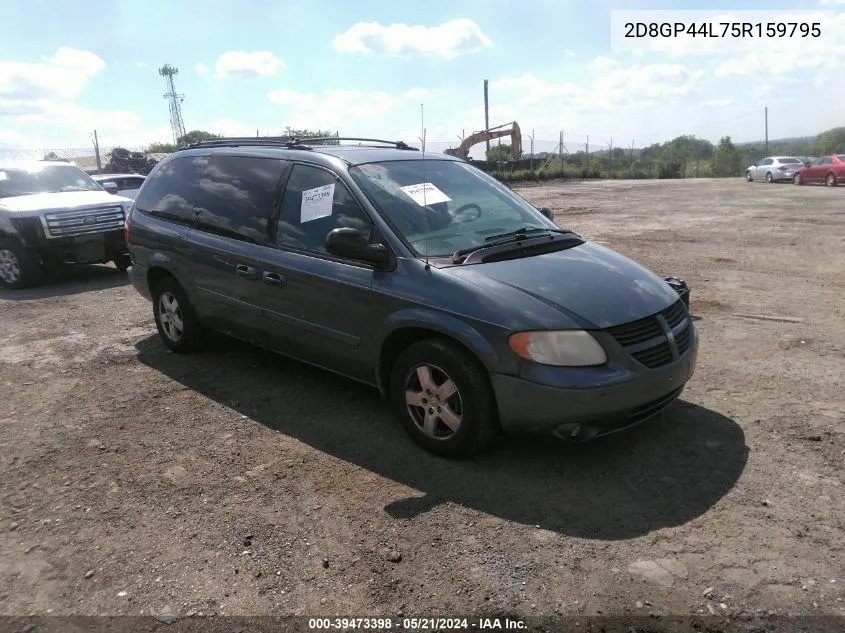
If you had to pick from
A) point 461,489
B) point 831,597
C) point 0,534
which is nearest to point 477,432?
point 461,489

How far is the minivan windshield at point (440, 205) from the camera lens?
13.1 ft

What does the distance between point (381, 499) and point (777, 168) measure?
33256mm

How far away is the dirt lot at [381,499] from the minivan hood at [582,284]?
885mm

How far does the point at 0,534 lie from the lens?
3.21 meters

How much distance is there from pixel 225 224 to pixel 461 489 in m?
2.85

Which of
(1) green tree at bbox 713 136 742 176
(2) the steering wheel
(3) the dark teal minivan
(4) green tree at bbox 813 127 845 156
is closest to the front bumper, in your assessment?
(3) the dark teal minivan

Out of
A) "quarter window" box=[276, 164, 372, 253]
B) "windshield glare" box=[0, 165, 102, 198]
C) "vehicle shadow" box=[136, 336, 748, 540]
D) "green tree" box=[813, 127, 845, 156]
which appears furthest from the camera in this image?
"green tree" box=[813, 127, 845, 156]

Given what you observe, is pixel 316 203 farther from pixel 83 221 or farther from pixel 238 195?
pixel 83 221

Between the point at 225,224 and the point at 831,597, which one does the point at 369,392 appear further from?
the point at 831,597

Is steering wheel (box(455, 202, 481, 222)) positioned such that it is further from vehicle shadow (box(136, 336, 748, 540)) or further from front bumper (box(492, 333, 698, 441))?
vehicle shadow (box(136, 336, 748, 540))

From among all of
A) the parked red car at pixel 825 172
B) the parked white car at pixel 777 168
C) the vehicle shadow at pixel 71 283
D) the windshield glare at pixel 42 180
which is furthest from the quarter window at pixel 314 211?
the parked white car at pixel 777 168

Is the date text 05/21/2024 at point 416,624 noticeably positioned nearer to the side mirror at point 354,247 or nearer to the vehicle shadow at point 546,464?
the vehicle shadow at point 546,464

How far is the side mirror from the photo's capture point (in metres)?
3.75

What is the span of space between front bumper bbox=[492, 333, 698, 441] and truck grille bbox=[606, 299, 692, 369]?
0.08 m
